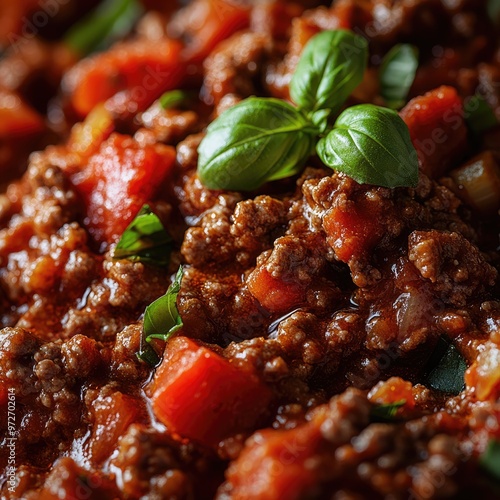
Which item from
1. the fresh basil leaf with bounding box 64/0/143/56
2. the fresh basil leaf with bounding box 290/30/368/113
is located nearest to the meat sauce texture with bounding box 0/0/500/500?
the fresh basil leaf with bounding box 290/30/368/113

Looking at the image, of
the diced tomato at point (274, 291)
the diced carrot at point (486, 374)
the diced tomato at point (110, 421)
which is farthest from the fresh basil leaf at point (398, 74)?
the diced tomato at point (110, 421)

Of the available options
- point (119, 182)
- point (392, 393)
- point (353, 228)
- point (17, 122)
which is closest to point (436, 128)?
point (353, 228)

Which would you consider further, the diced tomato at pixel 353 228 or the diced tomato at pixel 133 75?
the diced tomato at pixel 133 75

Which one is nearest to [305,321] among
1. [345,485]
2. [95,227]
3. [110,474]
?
[345,485]

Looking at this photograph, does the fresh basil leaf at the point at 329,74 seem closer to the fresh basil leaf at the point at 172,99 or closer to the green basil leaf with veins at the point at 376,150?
the green basil leaf with veins at the point at 376,150

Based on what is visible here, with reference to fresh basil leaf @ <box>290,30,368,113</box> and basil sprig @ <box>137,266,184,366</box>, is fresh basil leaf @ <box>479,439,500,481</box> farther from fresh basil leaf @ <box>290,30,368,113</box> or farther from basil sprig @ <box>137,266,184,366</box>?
fresh basil leaf @ <box>290,30,368,113</box>

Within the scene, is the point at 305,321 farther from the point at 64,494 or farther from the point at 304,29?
the point at 304,29
